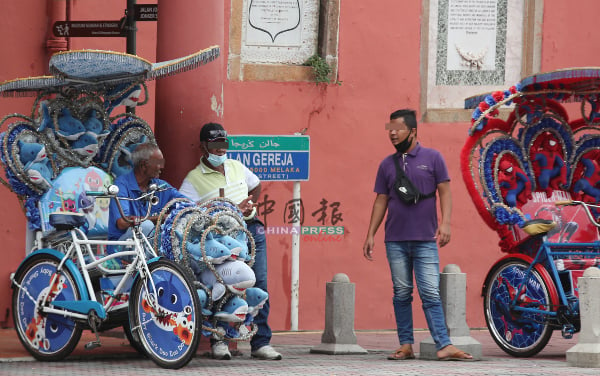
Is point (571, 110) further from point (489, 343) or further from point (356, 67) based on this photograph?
point (489, 343)

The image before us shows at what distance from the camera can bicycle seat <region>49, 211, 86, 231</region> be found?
8773mm

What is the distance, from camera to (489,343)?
11.8m

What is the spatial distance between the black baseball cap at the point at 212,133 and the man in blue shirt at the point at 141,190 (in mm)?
509

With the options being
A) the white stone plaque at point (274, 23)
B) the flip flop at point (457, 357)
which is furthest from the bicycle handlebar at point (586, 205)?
the white stone plaque at point (274, 23)

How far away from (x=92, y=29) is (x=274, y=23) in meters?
3.18

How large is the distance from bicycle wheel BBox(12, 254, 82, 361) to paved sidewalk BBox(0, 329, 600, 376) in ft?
0.41

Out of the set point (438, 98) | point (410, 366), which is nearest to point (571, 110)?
point (438, 98)

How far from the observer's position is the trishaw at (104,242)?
8.48m

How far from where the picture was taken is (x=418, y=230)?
9453 millimetres

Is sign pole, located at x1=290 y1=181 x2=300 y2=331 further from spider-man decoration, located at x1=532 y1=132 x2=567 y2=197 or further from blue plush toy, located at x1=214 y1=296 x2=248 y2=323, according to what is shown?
blue plush toy, located at x1=214 y1=296 x2=248 y2=323

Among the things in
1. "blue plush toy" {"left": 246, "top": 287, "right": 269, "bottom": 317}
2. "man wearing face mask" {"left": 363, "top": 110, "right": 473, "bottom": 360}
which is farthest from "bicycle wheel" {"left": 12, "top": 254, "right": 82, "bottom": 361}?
"man wearing face mask" {"left": 363, "top": 110, "right": 473, "bottom": 360}

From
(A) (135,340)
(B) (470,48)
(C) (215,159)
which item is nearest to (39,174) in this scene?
(C) (215,159)

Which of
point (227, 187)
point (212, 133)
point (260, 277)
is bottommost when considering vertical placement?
point (260, 277)

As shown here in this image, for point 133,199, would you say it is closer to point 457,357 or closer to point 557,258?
point 457,357
